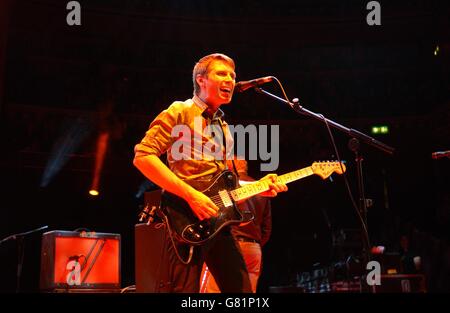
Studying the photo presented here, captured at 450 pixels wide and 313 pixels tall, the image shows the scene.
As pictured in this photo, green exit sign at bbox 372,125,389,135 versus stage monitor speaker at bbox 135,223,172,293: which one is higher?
green exit sign at bbox 372,125,389,135

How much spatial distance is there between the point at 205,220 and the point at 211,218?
4cm

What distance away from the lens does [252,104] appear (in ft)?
39.9

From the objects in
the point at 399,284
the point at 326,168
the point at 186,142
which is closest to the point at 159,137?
the point at 186,142

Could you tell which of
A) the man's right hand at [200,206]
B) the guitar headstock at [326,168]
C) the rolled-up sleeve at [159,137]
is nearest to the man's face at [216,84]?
the rolled-up sleeve at [159,137]

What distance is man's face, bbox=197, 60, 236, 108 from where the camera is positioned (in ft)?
9.19

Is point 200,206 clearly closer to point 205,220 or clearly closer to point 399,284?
point 205,220

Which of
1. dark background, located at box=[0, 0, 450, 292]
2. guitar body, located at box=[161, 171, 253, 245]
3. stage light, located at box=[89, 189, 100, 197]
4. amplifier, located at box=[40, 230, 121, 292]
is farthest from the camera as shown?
stage light, located at box=[89, 189, 100, 197]

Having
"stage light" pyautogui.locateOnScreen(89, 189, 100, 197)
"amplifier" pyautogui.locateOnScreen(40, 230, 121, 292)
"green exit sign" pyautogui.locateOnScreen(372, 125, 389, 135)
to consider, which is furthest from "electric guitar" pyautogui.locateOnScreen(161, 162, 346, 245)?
"green exit sign" pyautogui.locateOnScreen(372, 125, 389, 135)

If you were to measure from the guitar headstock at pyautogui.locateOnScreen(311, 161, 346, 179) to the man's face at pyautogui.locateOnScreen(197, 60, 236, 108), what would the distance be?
1.01 m

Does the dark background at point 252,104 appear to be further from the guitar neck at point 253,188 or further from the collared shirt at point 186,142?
A: the collared shirt at point 186,142

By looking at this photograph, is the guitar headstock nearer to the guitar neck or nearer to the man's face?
the guitar neck

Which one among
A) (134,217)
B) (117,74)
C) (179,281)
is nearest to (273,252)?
(134,217)

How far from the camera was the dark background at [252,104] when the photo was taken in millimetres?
10562

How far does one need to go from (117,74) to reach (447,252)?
7.62 meters
